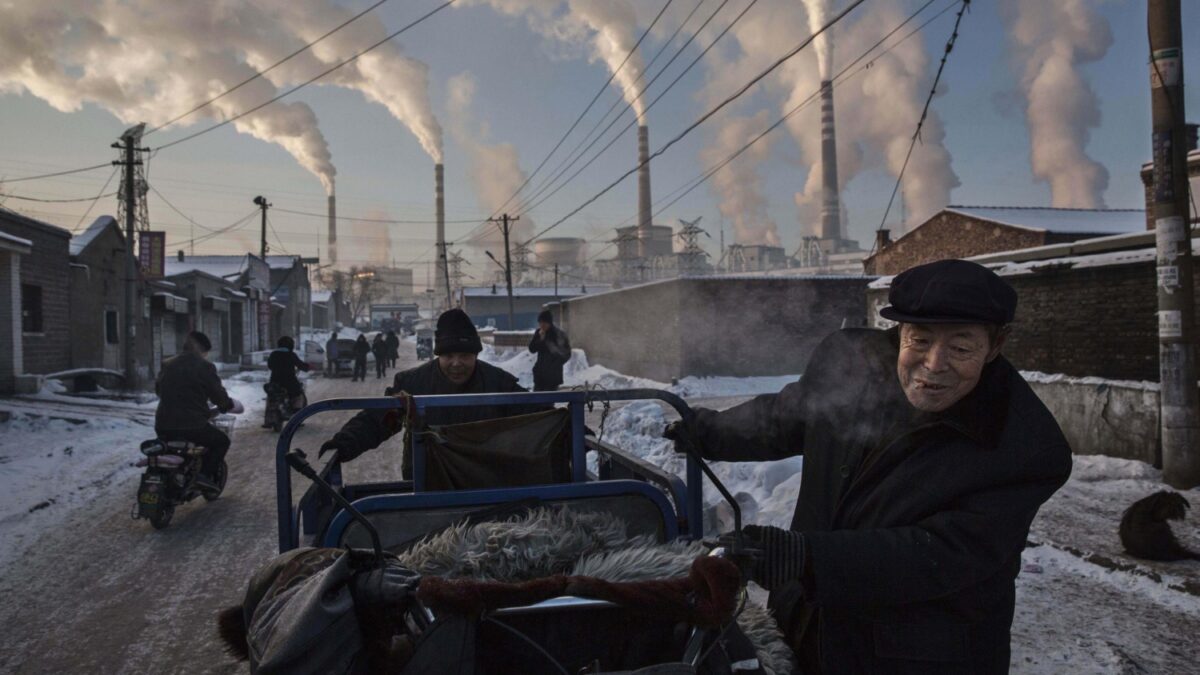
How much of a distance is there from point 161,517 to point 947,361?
7018mm

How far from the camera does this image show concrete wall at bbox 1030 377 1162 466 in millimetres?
7281

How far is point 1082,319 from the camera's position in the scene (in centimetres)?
841

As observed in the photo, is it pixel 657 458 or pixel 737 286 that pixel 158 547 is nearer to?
pixel 657 458

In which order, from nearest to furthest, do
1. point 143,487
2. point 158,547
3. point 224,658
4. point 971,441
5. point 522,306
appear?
point 971,441 < point 224,658 < point 158,547 < point 143,487 < point 522,306

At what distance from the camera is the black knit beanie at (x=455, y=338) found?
4.46m

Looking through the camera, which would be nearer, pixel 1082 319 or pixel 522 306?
pixel 1082 319

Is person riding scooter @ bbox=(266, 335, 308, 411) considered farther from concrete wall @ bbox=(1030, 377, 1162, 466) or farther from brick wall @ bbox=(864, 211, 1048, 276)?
brick wall @ bbox=(864, 211, 1048, 276)

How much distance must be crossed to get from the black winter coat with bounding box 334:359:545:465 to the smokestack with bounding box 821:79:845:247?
2424 inches

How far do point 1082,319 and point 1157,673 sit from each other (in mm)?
6147

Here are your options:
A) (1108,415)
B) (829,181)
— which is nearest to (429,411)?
(1108,415)

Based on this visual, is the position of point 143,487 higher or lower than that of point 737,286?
lower

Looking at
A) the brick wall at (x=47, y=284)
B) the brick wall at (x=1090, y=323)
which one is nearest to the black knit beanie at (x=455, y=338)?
the brick wall at (x=1090, y=323)

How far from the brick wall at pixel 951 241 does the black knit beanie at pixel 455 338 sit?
21.3 metres

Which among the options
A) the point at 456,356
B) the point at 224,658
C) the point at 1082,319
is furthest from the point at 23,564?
the point at 1082,319
